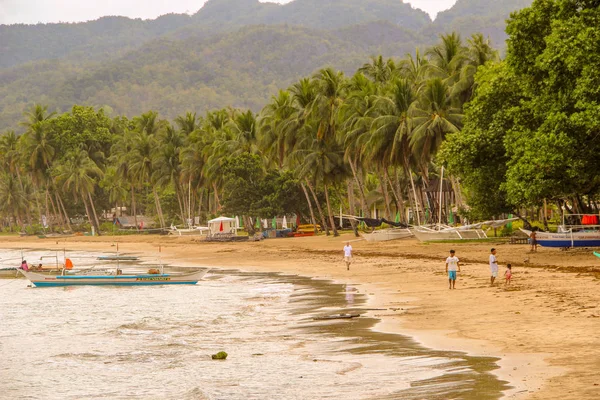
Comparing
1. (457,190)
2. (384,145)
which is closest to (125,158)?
(384,145)

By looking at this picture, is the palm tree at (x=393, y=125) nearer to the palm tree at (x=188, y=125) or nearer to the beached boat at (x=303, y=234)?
the beached boat at (x=303, y=234)

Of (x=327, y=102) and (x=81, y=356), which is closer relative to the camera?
(x=81, y=356)

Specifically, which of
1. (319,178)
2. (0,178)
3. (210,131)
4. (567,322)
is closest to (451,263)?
(567,322)

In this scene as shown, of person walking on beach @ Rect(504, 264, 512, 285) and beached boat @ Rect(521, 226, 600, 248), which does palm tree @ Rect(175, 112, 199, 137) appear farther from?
person walking on beach @ Rect(504, 264, 512, 285)

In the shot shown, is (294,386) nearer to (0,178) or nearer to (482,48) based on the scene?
(482,48)

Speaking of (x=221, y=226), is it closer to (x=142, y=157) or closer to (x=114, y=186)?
(x=142, y=157)

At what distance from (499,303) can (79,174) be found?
277 feet

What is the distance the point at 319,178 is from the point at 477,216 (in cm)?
2392

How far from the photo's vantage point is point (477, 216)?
3741 centimetres

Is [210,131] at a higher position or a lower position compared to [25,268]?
higher

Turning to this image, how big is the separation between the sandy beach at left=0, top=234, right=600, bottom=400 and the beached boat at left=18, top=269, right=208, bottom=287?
535 centimetres

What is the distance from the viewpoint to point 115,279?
1302 inches

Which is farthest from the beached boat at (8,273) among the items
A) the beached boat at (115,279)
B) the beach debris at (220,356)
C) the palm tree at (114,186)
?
the palm tree at (114,186)

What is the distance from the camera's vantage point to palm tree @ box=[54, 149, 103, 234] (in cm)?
9706
